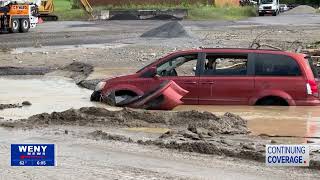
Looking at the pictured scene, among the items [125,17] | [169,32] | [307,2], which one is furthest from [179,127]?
[307,2]

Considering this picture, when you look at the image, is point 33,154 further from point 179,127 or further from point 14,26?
point 14,26

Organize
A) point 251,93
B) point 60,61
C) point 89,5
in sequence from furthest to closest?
point 89,5 → point 60,61 → point 251,93

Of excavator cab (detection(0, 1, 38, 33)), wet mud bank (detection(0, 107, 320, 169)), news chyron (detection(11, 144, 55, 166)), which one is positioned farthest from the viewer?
excavator cab (detection(0, 1, 38, 33))

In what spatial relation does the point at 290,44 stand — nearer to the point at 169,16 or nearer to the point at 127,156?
the point at 127,156

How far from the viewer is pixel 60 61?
26.7 metres

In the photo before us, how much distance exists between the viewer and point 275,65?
14508 millimetres

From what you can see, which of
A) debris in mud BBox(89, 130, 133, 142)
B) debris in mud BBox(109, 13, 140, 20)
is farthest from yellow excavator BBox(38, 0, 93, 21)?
debris in mud BBox(89, 130, 133, 142)

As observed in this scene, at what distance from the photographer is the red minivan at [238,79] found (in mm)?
14297

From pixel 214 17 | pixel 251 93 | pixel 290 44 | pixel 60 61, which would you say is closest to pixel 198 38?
pixel 290 44

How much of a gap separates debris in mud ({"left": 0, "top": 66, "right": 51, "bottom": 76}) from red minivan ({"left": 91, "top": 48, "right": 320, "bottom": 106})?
8369 millimetres

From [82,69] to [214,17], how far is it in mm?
47467

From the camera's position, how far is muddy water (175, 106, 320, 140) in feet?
38.9

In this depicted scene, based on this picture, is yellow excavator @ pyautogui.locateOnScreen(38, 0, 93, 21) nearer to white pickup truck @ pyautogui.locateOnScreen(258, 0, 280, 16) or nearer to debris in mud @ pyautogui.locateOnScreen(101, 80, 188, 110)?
white pickup truck @ pyautogui.locateOnScreen(258, 0, 280, 16)

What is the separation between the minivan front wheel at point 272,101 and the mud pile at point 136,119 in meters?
1.77
